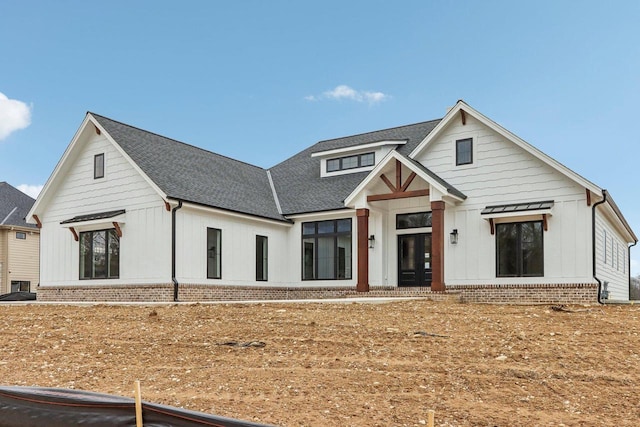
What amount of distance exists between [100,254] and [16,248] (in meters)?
16.9

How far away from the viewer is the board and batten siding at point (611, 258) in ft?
54.5

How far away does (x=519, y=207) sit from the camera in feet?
52.7

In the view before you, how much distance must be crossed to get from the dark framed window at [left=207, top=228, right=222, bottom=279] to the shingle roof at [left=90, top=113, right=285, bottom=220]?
91 centimetres

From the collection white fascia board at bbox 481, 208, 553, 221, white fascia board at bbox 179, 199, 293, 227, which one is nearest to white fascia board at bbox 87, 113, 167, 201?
white fascia board at bbox 179, 199, 293, 227

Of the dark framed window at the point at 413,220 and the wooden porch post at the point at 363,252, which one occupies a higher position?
the dark framed window at the point at 413,220

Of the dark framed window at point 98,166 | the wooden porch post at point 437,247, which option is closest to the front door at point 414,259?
the wooden porch post at point 437,247

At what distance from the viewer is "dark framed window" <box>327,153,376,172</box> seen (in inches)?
855

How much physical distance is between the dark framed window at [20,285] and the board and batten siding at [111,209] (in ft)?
45.3

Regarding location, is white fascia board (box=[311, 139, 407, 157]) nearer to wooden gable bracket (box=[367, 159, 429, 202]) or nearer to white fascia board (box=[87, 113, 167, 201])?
wooden gable bracket (box=[367, 159, 429, 202])

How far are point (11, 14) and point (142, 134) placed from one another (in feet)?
17.5

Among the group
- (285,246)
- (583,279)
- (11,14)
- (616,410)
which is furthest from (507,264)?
(11,14)

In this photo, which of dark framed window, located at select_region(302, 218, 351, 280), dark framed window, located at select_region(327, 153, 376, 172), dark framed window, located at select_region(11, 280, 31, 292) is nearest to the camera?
dark framed window, located at select_region(302, 218, 351, 280)

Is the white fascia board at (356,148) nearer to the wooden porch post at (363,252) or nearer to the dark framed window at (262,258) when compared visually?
the wooden porch post at (363,252)

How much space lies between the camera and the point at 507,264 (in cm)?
1650
